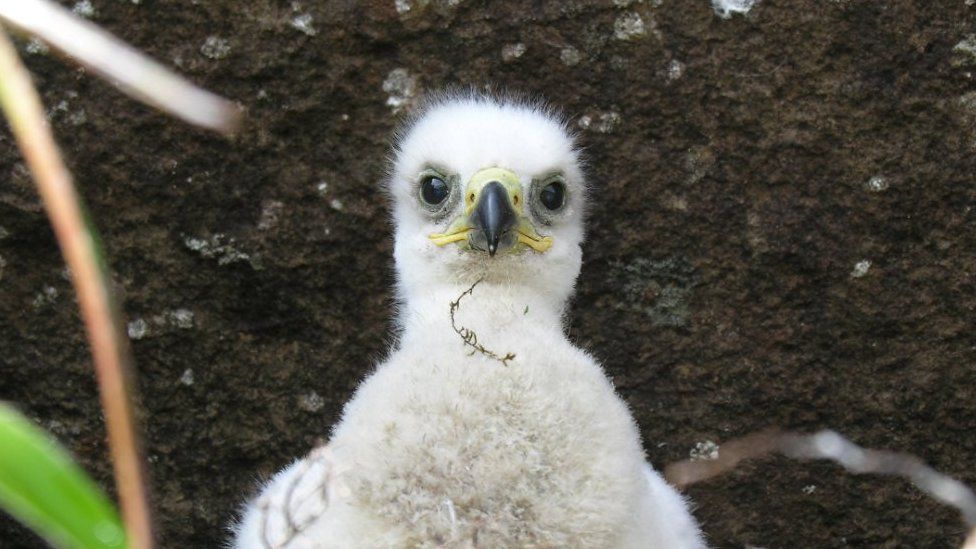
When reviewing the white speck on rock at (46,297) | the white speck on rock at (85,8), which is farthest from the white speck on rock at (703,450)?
the white speck on rock at (85,8)

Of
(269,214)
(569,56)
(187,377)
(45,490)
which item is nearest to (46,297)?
(187,377)

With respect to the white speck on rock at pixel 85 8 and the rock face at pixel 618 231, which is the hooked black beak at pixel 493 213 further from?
the white speck on rock at pixel 85 8

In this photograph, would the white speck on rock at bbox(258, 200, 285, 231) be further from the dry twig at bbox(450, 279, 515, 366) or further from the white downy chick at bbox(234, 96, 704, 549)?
the dry twig at bbox(450, 279, 515, 366)

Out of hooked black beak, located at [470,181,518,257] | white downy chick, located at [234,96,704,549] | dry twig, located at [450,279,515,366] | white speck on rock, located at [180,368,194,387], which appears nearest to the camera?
white downy chick, located at [234,96,704,549]

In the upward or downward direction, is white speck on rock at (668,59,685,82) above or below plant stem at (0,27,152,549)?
above

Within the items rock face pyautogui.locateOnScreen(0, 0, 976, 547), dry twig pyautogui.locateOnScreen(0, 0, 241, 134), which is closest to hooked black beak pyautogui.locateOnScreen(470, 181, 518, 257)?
rock face pyautogui.locateOnScreen(0, 0, 976, 547)

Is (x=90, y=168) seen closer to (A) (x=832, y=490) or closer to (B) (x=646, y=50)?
(B) (x=646, y=50)
